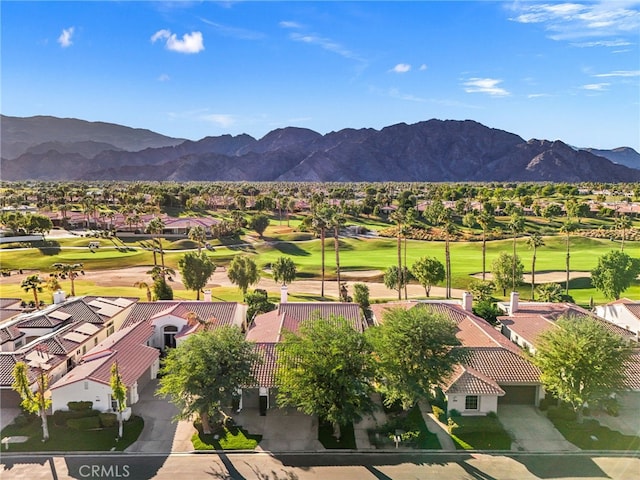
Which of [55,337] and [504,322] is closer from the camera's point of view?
[55,337]

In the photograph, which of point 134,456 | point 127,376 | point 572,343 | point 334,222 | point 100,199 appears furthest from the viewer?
point 100,199

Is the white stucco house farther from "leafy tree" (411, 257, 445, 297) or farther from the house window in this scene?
"leafy tree" (411, 257, 445, 297)

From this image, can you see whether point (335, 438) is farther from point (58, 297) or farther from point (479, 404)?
point (58, 297)

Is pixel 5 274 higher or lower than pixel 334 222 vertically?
lower

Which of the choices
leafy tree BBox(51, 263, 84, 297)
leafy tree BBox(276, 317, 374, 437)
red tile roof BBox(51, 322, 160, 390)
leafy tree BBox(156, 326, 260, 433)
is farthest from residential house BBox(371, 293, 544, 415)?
leafy tree BBox(51, 263, 84, 297)

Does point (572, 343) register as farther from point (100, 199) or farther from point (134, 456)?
point (100, 199)

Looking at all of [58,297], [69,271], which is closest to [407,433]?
[58,297]

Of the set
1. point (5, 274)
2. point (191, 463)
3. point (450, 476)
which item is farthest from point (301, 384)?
point (5, 274)
